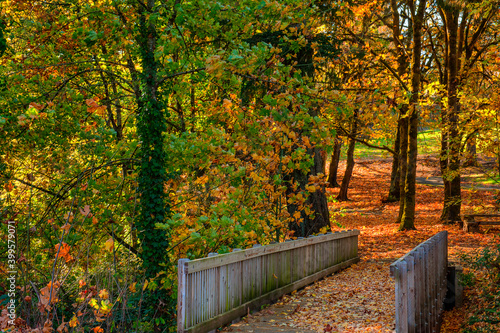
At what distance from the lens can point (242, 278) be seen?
269 inches

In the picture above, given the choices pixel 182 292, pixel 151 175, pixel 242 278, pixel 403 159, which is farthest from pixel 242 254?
pixel 403 159

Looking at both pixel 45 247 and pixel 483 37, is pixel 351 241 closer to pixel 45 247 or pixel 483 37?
pixel 45 247

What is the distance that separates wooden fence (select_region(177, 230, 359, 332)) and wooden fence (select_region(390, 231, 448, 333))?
2409mm

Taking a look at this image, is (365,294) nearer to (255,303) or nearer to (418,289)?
(255,303)

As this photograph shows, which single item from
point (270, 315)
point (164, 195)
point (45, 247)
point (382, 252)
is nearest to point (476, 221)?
point (382, 252)

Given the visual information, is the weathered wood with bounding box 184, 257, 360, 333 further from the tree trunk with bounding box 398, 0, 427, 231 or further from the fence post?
the tree trunk with bounding box 398, 0, 427, 231

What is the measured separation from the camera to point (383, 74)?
22.1 metres

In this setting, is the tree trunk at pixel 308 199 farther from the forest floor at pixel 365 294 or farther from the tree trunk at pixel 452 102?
the tree trunk at pixel 452 102

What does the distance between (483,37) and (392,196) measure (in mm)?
9700

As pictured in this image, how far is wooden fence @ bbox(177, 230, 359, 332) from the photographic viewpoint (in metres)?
5.58

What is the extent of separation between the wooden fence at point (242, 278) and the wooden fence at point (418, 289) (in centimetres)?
241

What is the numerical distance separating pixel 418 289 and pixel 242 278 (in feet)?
8.40

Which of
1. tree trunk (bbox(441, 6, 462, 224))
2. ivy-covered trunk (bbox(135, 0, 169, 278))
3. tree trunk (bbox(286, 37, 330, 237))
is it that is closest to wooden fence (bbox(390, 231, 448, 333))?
ivy-covered trunk (bbox(135, 0, 169, 278))

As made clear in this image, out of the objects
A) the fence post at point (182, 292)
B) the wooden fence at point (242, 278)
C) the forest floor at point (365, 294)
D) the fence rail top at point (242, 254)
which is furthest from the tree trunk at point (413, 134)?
the fence post at point (182, 292)
